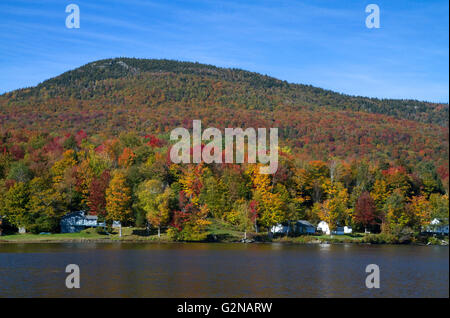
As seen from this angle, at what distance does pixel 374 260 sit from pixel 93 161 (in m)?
61.7

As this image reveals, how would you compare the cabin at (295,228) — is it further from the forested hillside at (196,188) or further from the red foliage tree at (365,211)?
the red foliage tree at (365,211)

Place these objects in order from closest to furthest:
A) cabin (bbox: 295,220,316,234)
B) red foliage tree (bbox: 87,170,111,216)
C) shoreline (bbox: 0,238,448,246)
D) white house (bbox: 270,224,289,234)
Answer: shoreline (bbox: 0,238,448,246)
red foliage tree (bbox: 87,170,111,216)
white house (bbox: 270,224,289,234)
cabin (bbox: 295,220,316,234)

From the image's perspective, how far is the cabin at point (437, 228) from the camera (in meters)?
91.6

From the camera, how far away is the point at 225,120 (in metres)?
177

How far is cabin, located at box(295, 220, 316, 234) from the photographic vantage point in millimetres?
95875

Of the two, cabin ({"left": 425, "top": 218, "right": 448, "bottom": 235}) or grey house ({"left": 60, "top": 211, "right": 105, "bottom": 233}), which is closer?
grey house ({"left": 60, "top": 211, "right": 105, "bottom": 233})

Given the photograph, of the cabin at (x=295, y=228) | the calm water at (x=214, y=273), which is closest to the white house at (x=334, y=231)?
the cabin at (x=295, y=228)

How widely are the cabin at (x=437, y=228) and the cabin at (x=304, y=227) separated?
2032 cm

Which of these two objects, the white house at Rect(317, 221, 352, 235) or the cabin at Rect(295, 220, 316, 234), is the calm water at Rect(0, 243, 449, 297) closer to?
the cabin at Rect(295, 220, 316, 234)

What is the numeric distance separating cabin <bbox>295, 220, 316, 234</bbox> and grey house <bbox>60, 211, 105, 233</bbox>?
118 ft

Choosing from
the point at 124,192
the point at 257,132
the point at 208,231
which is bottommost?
the point at 208,231

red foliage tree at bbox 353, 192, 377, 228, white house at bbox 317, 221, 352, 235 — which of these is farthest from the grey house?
red foliage tree at bbox 353, 192, 377, 228
